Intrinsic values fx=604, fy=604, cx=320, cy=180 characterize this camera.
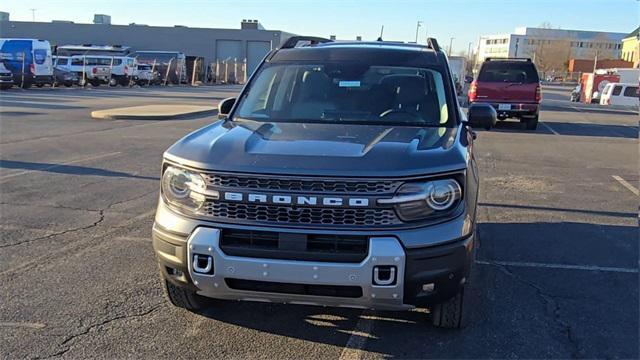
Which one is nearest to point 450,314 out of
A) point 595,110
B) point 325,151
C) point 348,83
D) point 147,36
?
point 325,151

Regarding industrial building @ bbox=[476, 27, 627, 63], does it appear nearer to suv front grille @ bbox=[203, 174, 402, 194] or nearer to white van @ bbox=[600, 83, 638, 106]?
white van @ bbox=[600, 83, 638, 106]

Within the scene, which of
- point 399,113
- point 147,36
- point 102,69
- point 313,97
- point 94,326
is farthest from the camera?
point 147,36

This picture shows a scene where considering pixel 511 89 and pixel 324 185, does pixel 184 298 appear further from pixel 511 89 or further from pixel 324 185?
pixel 511 89

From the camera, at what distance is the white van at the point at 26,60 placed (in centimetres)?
3106

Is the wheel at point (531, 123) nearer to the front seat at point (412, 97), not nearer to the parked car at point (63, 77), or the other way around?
the front seat at point (412, 97)

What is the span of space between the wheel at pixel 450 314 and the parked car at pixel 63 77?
35856mm

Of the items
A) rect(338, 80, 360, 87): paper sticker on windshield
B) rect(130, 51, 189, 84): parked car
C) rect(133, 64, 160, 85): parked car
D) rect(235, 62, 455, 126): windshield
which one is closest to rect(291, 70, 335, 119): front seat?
rect(235, 62, 455, 126): windshield

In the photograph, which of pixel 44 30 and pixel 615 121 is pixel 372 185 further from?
pixel 44 30

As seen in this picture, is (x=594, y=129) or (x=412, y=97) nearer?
(x=412, y=97)

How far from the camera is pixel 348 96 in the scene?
15.5 ft

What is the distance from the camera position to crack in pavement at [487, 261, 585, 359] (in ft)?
12.0

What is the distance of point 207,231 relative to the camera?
10.9 feet

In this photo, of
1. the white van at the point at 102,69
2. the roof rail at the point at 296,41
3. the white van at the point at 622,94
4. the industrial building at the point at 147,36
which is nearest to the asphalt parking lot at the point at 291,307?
the roof rail at the point at 296,41

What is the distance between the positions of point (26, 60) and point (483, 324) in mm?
32982
